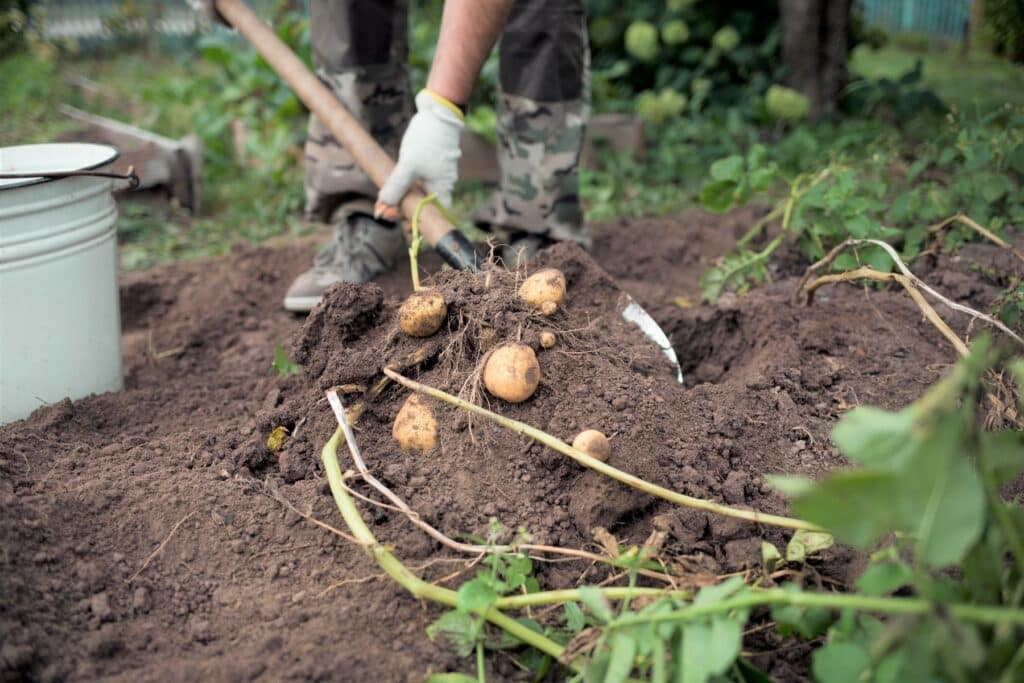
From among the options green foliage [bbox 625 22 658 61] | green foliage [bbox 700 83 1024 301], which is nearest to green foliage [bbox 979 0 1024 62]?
green foliage [bbox 700 83 1024 301]

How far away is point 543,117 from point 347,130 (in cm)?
67


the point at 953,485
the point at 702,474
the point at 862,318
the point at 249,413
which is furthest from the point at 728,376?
the point at 953,485

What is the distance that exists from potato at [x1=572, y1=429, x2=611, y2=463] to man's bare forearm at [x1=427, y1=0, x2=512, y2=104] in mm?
1235

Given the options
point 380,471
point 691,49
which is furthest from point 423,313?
point 691,49

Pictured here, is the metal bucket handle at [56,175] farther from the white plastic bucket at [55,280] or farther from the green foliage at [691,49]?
the green foliage at [691,49]

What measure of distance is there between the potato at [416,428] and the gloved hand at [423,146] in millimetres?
863

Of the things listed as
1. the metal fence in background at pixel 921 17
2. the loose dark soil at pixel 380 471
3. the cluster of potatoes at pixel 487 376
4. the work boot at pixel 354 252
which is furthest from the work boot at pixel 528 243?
the metal fence in background at pixel 921 17

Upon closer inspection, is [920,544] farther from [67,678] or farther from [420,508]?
[67,678]

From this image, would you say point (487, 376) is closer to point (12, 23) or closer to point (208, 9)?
point (208, 9)

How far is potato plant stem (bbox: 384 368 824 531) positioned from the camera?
4.97 ft

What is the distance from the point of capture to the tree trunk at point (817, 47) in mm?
4852

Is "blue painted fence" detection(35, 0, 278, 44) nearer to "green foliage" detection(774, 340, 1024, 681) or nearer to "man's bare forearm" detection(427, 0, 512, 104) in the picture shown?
"man's bare forearm" detection(427, 0, 512, 104)

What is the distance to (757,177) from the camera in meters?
2.77

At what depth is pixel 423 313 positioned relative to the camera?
1.90 meters
